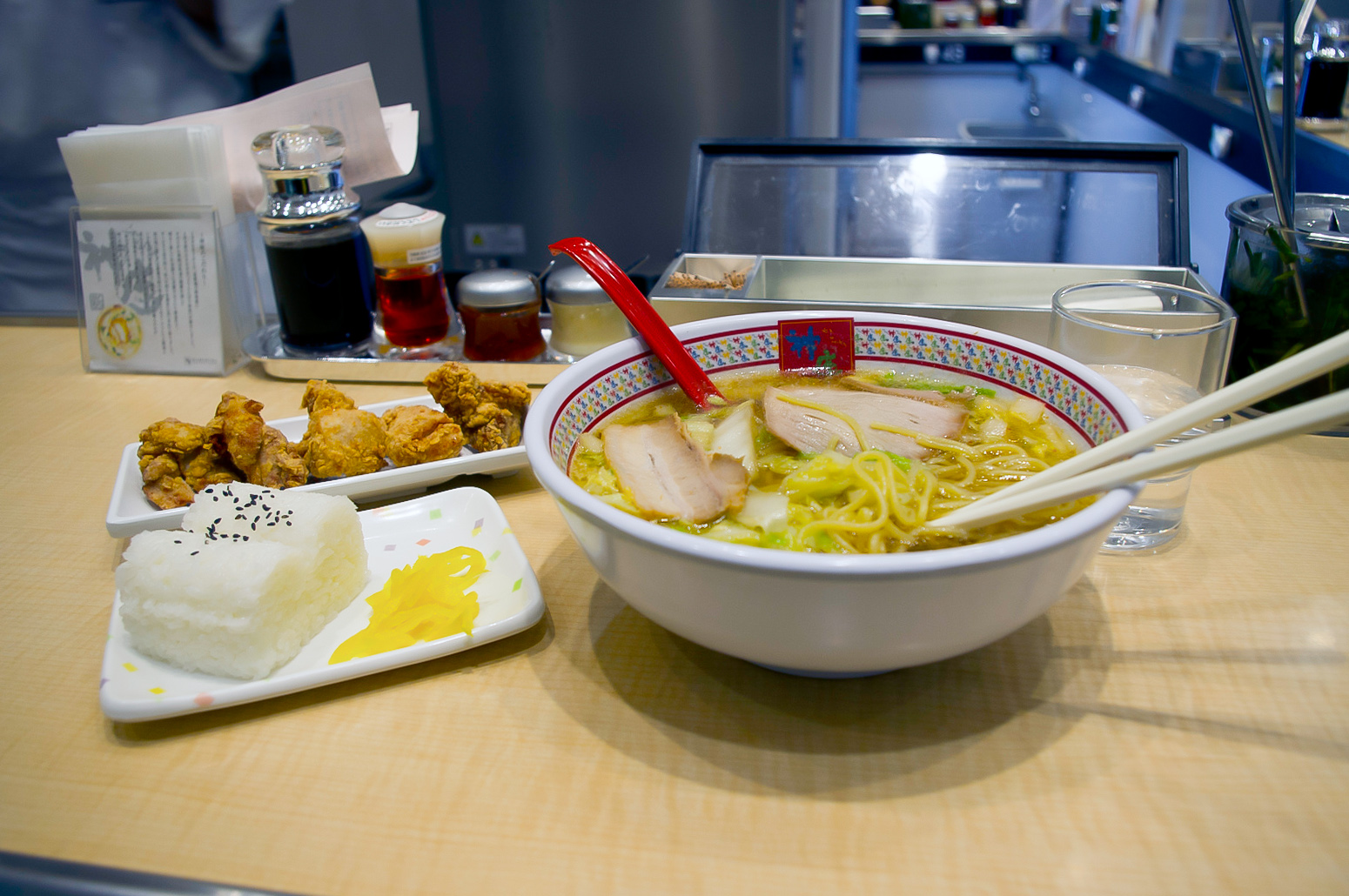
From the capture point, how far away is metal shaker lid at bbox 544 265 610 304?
68.6 inches

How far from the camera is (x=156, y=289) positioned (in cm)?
178

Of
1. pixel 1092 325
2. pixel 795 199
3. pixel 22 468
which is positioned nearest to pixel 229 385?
pixel 22 468

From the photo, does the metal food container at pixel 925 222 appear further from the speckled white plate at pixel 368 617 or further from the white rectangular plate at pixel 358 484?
the speckled white plate at pixel 368 617

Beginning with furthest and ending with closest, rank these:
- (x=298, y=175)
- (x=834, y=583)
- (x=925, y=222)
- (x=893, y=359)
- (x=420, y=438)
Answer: (x=925, y=222), (x=298, y=175), (x=420, y=438), (x=893, y=359), (x=834, y=583)

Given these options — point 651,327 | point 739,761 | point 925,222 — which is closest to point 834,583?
point 739,761

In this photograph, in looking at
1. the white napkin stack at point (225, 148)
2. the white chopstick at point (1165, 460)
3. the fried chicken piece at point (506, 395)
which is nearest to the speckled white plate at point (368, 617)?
the fried chicken piece at point (506, 395)

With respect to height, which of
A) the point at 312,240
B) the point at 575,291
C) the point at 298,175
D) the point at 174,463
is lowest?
the point at 174,463

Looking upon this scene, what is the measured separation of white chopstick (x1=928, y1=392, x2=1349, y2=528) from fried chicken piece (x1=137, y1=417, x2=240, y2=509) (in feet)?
3.45

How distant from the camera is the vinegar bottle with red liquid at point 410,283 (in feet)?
5.75

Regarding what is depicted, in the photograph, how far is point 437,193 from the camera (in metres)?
3.44

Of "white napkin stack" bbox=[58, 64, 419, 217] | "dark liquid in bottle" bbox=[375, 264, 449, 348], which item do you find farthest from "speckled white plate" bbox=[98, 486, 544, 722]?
"white napkin stack" bbox=[58, 64, 419, 217]

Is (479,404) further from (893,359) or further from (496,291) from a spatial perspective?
(893,359)

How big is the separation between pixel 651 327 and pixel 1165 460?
66cm

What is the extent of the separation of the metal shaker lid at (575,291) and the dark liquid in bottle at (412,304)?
0.27m
